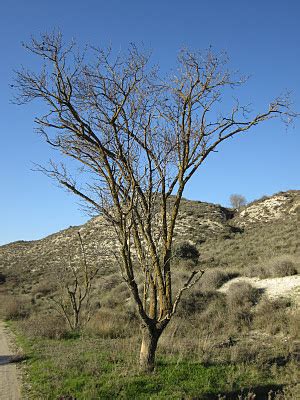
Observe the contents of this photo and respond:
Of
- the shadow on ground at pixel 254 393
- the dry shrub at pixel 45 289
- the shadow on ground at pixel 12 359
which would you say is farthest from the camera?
the dry shrub at pixel 45 289

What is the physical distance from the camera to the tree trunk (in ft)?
27.0

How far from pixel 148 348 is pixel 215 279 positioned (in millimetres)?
12929

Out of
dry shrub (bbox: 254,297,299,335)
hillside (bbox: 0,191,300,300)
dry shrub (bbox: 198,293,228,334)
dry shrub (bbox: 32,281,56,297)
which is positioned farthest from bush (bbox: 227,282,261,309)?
dry shrub (bbox: 32,281,56,297)

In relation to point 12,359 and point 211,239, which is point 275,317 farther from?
point 211,239

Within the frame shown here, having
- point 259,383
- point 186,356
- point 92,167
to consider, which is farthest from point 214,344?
point 92,167

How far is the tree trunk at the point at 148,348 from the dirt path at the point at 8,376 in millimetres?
2586

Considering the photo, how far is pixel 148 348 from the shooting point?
8336 millimetres

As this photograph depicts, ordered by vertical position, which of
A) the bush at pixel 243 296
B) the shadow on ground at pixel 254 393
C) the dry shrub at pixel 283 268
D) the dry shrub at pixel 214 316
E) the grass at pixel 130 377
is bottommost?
the shadow on ground at pixel 254 393

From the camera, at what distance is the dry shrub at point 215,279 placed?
66.4 ft

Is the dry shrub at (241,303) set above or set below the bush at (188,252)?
below

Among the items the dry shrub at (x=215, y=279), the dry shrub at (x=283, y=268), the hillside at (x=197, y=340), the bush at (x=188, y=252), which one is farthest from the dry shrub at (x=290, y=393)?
the bush at (x=188, y=252)

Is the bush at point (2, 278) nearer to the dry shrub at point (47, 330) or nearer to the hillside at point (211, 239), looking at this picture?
the hillside at point (211, 239)

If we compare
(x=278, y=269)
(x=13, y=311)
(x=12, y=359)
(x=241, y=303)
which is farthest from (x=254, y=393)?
(x=13, y=311)

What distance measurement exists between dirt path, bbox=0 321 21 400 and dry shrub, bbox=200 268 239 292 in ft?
34.2
